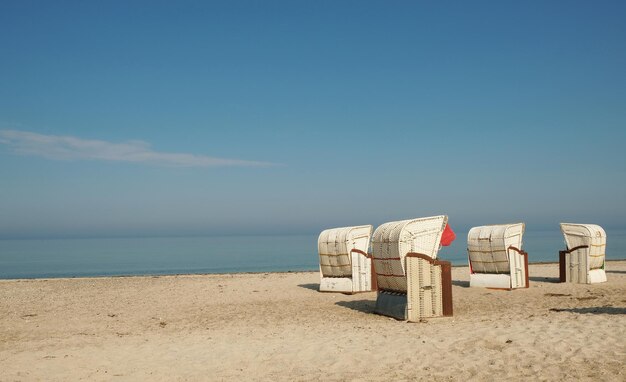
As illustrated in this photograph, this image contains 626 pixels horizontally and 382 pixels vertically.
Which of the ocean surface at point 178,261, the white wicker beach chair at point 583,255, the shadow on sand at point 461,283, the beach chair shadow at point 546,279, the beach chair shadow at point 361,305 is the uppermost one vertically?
the white wicker beach chair at point 583,255

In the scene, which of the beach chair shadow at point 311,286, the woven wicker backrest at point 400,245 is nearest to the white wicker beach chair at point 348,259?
the beach chair shadow at point 311,286

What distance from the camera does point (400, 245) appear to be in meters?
15.4

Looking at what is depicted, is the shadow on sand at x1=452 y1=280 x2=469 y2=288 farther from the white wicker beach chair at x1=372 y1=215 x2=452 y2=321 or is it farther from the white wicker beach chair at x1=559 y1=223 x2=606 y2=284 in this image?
the white wicker beach chair at x1=372 y1=215 x2=452 y2=321

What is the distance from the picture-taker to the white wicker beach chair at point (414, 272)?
1509 cm

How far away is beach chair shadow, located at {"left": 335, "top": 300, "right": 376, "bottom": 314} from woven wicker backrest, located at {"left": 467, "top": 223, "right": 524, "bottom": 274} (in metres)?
5.70

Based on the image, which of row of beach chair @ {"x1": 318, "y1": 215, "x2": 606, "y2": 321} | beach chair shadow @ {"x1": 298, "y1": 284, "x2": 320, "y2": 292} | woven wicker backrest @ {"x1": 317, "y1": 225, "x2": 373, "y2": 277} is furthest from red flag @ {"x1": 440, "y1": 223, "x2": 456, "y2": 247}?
beach chair shadow @ {"x1": 298, "y1": 284, "x2": 320, "y2": 292}

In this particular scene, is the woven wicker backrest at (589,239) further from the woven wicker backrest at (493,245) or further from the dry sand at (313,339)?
the woven wicker backrest at (493,245)

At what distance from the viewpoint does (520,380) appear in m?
9.04

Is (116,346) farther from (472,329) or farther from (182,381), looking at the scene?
(472,329)

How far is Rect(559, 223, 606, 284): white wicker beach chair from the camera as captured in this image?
23.8 m

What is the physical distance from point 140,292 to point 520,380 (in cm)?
1961

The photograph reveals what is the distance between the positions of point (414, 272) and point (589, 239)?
39.7 ft

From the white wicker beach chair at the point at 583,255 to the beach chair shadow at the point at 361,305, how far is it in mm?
10127

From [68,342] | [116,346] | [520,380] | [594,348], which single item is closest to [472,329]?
[594,348]
